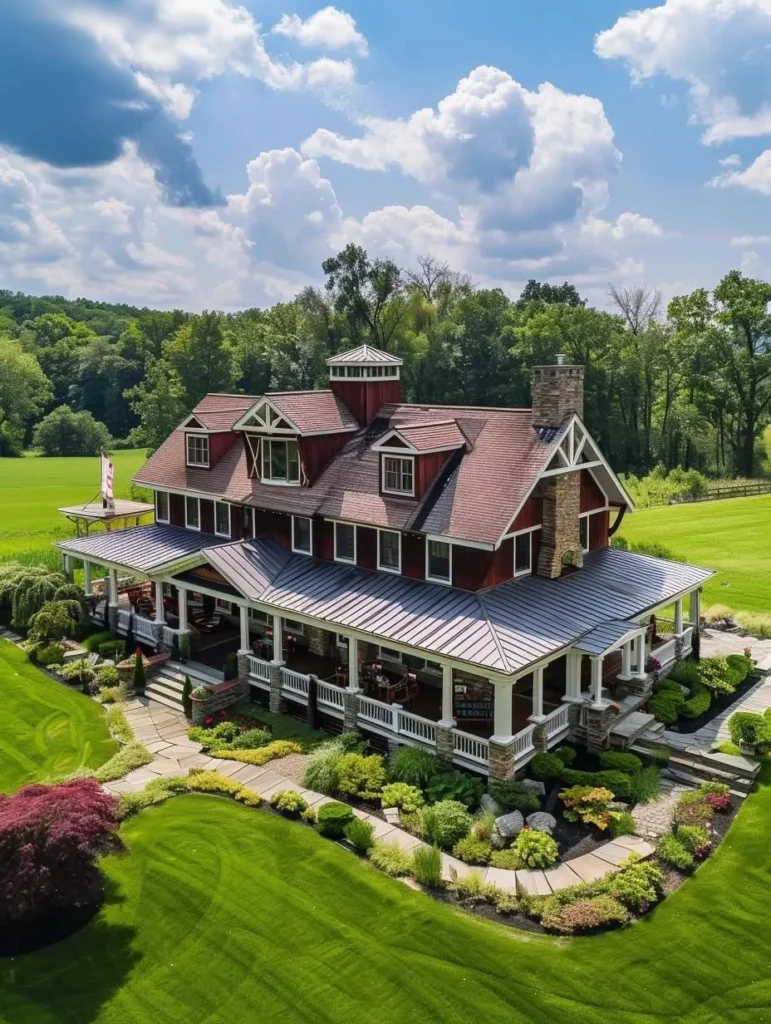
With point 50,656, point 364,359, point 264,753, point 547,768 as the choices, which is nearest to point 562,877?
point 547,768

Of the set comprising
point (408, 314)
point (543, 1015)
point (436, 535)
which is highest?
point (408, 314)

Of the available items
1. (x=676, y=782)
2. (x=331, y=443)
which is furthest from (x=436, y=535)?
(x=676, y=782)

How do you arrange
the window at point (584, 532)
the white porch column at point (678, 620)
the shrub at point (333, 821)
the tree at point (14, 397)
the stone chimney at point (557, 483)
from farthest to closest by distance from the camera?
the tree at point (14, 397)
the window at point (584, 532)
the white porch column at point (678, 620)
the stone chimney at point (557, 483)
the shrub at point (333, 821)

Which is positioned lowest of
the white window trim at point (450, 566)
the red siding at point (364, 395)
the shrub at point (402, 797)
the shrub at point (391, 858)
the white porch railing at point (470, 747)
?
the shrub at point (391, 858)

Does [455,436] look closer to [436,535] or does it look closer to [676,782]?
[436,535]

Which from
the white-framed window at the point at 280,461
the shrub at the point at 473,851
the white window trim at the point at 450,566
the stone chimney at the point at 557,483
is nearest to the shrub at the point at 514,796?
the shrub at the point at 473,851

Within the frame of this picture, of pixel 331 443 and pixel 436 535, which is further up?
pixel 331 443

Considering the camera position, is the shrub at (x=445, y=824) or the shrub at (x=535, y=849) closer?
the shrub at (x=535, y=849)

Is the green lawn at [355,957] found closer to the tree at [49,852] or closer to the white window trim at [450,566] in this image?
the tree at [49,852]
